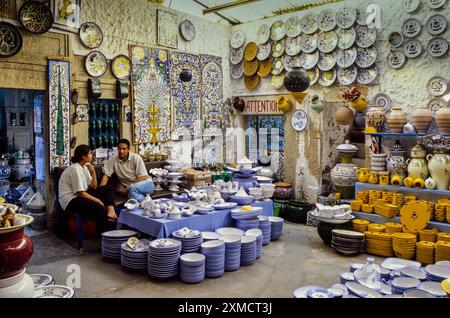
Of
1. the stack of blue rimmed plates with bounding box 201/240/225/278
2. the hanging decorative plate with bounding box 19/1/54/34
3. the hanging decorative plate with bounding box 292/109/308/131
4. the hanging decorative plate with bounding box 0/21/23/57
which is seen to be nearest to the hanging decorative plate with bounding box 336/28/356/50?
the hanging decorative plate with bounding box 292/109/308/131

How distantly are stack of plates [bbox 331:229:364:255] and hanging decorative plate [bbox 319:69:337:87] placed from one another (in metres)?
3.17

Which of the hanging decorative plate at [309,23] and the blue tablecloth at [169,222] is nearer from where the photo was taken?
the blue tablecloth at [169,222]

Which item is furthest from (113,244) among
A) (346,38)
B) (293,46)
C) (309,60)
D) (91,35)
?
(346,38)

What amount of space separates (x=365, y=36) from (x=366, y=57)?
36 centimetres

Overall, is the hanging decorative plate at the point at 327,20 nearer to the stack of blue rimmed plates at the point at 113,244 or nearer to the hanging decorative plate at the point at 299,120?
the hanging decorative plate at the point at 299,120

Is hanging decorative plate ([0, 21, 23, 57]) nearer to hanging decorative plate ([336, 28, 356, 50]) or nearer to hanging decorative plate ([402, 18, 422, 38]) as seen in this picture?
hanging decorative plate ([336, 28, 356, 50])

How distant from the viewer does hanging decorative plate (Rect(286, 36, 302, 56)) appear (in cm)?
782

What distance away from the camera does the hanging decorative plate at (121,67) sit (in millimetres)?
6856

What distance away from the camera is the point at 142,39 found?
7.28 m

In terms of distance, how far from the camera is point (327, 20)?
737 centimetres

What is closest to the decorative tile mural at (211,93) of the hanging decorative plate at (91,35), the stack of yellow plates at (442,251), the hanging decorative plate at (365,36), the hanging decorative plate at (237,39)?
the hanging decorative plate at (237,39)

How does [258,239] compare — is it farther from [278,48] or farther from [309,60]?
[278,48]

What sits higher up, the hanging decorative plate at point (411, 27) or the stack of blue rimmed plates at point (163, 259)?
the hanging decorative plate at point (411, 27)

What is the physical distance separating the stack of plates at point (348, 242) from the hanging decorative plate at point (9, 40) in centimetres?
497
